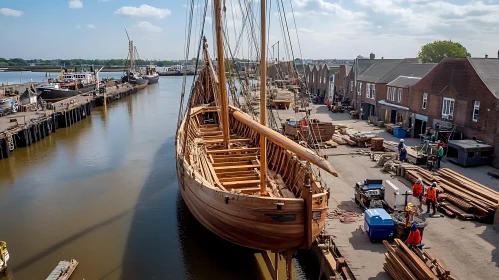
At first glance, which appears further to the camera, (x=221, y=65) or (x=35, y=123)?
(x=35, y=123)

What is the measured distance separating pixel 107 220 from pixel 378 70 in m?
34.5

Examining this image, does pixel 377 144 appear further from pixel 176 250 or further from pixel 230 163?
pixel 176 250

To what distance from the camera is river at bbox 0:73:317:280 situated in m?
14.1

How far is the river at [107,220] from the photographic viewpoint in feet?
46.4

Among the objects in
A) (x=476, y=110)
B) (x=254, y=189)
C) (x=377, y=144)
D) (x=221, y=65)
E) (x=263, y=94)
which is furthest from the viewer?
(x=377, y=144)

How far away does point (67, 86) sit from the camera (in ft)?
218

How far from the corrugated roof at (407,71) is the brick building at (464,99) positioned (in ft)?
20.2

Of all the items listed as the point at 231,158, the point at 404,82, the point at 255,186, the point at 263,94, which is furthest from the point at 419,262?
the point at 404,82

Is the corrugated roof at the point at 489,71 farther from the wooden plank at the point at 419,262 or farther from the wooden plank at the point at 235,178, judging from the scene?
the wooden plank at the point at 235,178

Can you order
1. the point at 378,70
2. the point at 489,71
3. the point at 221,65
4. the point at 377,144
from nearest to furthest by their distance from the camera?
1. the point at 221,65
2. the point at 489,71
3. the point at 377,144
4. the point at 378,70

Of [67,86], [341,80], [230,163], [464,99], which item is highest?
[341,80]

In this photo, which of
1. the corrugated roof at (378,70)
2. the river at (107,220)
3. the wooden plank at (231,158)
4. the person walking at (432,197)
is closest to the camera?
the river at (107,220)

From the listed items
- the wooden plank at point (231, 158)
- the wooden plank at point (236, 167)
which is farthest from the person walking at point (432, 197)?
the wooden plank at point (231, 158)

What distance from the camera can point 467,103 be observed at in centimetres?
2378
